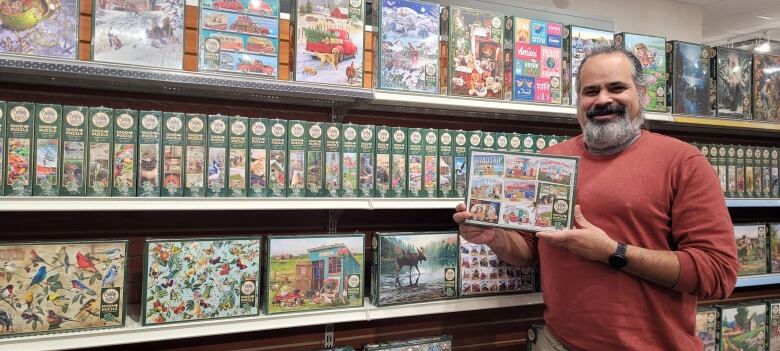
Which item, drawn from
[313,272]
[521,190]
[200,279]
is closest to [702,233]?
[521,190]

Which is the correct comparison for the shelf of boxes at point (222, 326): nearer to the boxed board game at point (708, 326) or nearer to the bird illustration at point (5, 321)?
the bird illustration at point (5, 321)

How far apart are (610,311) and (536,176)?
507mm

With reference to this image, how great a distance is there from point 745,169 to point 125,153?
312cm

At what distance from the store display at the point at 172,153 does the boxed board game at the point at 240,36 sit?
8.9 inches

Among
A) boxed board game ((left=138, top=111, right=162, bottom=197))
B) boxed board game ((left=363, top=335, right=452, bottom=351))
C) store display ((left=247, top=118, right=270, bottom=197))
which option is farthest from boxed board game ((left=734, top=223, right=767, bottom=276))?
boxed board game ((left=138, top=111, right=162, bottom=197))

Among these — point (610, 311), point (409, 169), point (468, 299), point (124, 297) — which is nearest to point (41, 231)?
point (124, 297)

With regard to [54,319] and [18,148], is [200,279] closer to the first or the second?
[54,319]

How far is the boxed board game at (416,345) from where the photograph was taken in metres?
2.21

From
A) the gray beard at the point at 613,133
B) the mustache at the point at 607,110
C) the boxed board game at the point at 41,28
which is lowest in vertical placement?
the gray beard at the point at 613,133

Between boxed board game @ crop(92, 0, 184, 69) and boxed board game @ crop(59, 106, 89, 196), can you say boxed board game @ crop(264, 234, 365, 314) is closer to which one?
boxed board game @ crop(59, 106, 89, 196)

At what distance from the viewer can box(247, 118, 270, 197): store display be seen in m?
1.92

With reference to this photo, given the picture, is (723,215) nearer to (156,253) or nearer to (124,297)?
(156,253)

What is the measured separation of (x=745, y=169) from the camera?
112 inches

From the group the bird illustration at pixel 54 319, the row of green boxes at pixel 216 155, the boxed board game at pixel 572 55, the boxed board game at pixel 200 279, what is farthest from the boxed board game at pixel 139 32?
the boxed board game at pixel 572 55
